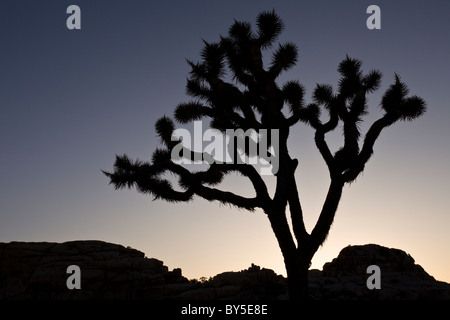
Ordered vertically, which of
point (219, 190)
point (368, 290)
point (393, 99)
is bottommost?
point (368, 290)

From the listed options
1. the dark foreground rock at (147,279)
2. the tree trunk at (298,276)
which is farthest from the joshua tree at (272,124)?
the dark foreground rock at (147,279)

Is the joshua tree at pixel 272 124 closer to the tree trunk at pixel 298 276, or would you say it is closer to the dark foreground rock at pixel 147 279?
the tree trunk at pixel 298 276

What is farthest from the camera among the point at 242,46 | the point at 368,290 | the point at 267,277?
the point at 267,277

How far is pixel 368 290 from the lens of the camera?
14.5 m

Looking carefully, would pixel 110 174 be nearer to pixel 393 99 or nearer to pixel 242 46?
pixel 242 46

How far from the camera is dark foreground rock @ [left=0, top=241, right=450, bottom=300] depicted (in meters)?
14.3

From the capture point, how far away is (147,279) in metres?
15.5

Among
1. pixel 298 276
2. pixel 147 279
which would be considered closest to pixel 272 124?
pixel 298 276

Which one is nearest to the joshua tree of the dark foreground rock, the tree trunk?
the tree trunk

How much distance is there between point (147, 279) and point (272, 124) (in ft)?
23.5
